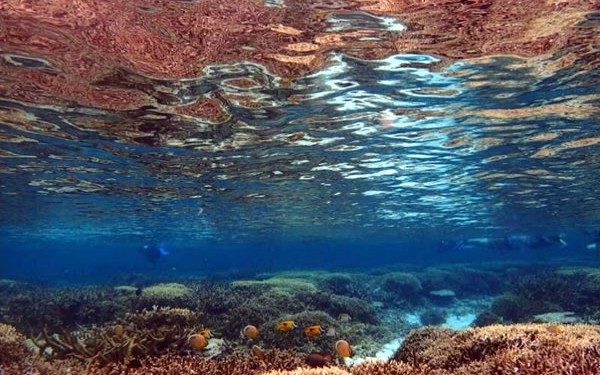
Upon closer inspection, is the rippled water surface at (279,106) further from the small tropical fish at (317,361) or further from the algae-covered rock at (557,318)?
the algae-covered rock at (557,318)

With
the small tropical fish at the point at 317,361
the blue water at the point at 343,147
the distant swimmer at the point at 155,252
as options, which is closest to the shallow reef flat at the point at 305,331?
the small tropical fish at the point at 317,361

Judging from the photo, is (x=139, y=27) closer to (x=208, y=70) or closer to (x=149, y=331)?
(x=208, y=70)

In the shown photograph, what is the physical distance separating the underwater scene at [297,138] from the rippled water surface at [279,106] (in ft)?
0.27

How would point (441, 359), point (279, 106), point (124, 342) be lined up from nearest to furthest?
point (441, 359)
point (124, 342)
point (279, 106)

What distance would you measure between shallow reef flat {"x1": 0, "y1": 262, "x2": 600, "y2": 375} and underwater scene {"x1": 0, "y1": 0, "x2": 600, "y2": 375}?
0.24ft

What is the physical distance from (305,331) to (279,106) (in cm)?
705

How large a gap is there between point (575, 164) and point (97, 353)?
76.7 ft

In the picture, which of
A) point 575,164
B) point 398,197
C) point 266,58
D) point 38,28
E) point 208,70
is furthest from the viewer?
point 398,197

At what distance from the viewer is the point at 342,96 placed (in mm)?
12594

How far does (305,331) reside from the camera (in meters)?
10.6

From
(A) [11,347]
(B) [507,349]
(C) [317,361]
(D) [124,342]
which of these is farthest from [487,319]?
(A) [11,347]

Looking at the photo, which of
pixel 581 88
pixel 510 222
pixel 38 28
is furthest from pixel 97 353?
pixel 510 222

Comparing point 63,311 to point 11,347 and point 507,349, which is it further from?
point 507,349

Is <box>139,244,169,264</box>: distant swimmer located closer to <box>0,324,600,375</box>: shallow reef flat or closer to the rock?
<box>0,324,600,375</box>: shallow reef flat
